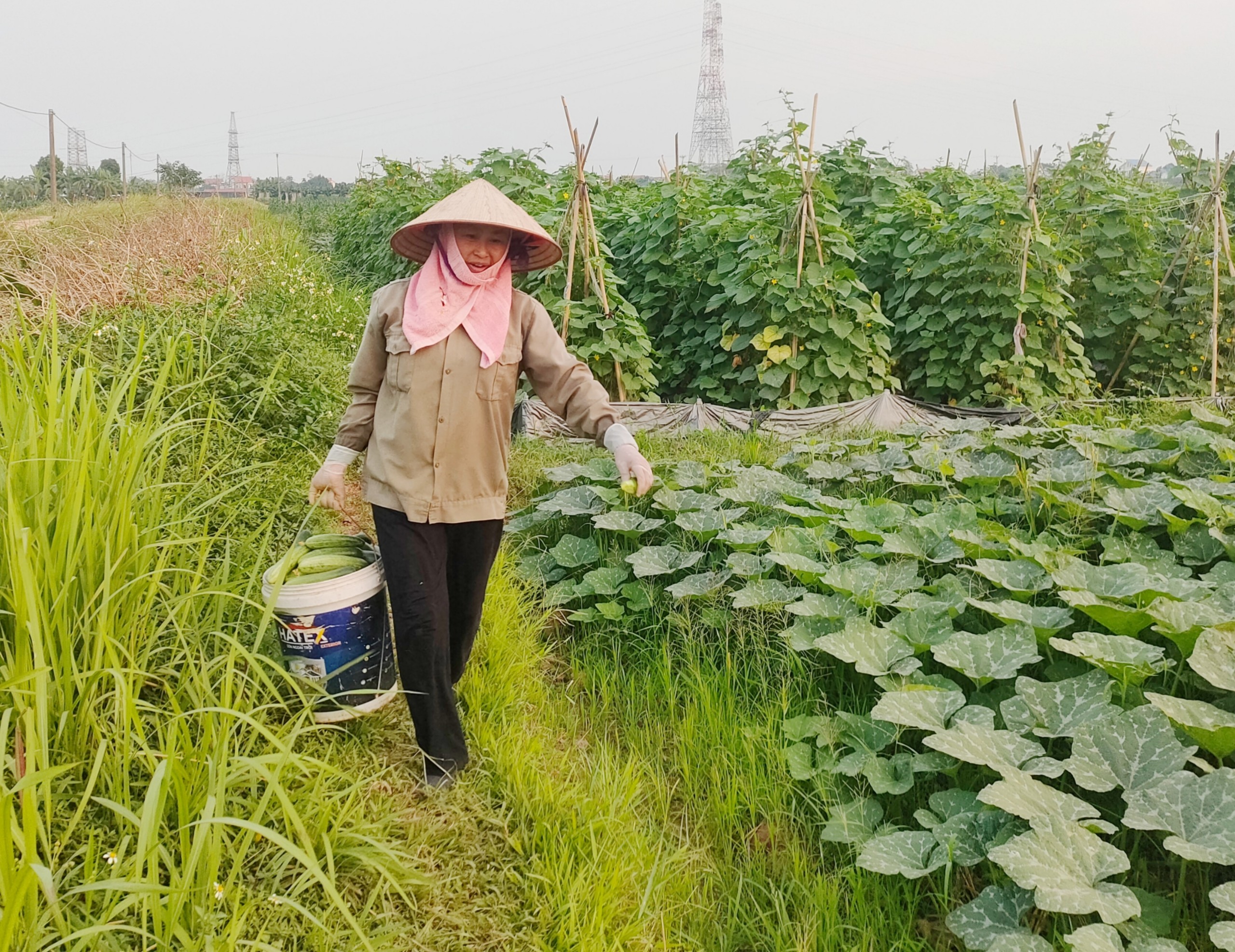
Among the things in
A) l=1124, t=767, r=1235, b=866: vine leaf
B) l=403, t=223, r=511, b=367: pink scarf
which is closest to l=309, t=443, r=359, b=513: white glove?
l=403, t=223, r=511, b=367: pink scarf

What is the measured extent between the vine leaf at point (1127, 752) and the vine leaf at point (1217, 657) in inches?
8.4

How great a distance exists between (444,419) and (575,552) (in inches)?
63.4

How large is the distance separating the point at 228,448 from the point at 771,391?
3885 mm

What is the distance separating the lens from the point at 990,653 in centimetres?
256

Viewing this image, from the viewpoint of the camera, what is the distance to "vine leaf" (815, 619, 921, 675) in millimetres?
2609

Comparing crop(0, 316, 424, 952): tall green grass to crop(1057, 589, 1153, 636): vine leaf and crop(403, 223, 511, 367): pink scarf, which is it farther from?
crop(1057, 589, 1153, 636): vine leaf

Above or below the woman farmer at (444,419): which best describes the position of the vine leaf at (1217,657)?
below

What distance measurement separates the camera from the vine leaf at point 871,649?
2609mm

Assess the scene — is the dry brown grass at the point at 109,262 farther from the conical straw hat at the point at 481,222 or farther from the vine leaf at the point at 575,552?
the vine leaf at the point at 575,552

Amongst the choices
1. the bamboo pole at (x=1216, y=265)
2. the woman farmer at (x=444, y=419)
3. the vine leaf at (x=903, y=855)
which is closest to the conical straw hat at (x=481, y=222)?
the woman farmer at (x=444, y=419)

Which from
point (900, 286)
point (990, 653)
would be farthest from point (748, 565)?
point (900, 286)

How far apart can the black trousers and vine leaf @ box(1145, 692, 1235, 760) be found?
70.4 inches

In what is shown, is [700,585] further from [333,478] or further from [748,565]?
[333,478]

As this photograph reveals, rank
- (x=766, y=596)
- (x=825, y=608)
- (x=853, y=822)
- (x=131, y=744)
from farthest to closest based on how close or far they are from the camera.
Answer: (x=766, y=596) < (x=825, y=608) < (x=853, y=822) < (x=131, y=744)
